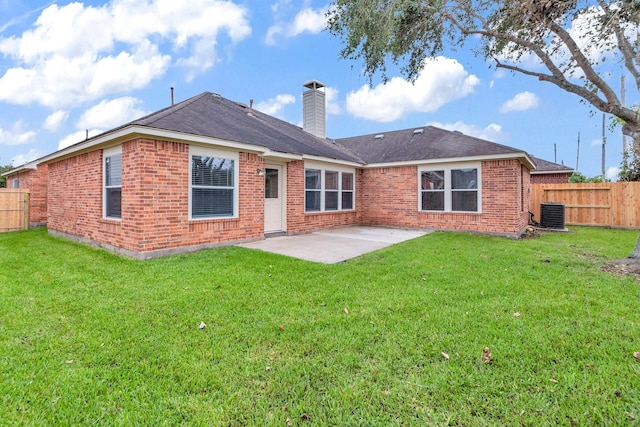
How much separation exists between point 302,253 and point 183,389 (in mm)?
4913

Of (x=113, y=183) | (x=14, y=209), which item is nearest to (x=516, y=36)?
(x=113, y=183)

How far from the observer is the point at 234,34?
12.4m

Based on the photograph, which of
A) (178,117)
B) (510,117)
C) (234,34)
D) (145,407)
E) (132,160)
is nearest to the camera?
(145,407)

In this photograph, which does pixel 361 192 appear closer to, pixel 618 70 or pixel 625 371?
pixel 618 70

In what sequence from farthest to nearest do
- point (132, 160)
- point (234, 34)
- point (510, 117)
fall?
point (510, 117) < point (234, 34) < point (132, 160)

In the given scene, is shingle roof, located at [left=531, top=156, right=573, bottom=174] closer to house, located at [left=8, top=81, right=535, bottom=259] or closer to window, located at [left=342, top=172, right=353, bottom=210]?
house, located at [left=8, top=81, right=535, bottom=259]

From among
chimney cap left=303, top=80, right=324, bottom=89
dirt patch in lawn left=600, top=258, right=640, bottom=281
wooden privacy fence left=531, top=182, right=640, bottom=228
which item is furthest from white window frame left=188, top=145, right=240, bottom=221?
wooden privacy fence left=531, top=182, right=640, bottom=228

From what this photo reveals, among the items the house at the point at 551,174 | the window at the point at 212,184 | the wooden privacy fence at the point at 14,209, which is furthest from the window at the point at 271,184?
the house at the point at 551,174

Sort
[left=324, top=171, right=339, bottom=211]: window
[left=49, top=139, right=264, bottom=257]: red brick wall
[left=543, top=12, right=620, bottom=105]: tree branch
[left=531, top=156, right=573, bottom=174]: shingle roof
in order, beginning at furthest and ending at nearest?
[left=531, top=156, right=573, bottom=174]: shingle roof, [left=324, top=171, right=339, bottom=211]: window, [left=49, top=139, right=264, bottom=257]: red brick wall, [left=543, top=12, right=620, bottom=105]: tree branch

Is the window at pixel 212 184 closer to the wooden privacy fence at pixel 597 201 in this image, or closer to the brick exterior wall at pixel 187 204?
the brick exterior wall at pixel 187 204

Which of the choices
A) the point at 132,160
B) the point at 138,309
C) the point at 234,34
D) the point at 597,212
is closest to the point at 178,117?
the point at 132,160

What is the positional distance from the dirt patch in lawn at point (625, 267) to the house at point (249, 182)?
3.98m

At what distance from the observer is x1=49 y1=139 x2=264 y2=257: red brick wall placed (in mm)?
6594

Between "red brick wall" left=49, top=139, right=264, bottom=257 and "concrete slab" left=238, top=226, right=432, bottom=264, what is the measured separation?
905 mm
